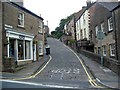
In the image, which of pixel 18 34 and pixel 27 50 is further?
pixel 27 50

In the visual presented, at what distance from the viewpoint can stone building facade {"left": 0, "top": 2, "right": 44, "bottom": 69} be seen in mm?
22152

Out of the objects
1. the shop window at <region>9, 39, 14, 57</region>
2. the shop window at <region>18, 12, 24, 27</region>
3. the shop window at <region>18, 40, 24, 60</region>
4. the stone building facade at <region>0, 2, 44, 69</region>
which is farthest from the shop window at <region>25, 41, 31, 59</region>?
the shop window at <region>9, 39, 14, 57</region>

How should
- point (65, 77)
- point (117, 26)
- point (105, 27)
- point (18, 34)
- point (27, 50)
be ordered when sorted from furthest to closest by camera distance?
point (105, 27) → point (27, 50) → point (117, 26) → point (18, 34) → point (65, 77)

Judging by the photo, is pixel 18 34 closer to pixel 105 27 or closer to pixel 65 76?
pixel 65 76

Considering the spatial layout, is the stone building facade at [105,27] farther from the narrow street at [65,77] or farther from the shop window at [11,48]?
the shop window at [11,48]

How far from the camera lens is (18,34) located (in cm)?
2461

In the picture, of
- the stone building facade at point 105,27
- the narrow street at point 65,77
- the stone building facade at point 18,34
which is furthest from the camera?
the stone building facade at point 105,27

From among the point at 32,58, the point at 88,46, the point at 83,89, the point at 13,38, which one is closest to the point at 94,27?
the point at 88,46

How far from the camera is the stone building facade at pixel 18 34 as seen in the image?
22152 millimetres

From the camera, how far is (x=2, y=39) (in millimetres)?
A: 21594

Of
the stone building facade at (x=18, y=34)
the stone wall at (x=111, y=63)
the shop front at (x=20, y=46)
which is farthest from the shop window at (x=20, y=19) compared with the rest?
the stone wall at (x=111, y=63)

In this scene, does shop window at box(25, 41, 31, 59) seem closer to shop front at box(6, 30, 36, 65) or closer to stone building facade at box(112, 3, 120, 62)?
shop front at box(6, 30, 36, 65)

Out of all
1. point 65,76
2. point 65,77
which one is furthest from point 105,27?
point 65,77

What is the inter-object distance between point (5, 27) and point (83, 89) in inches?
413
